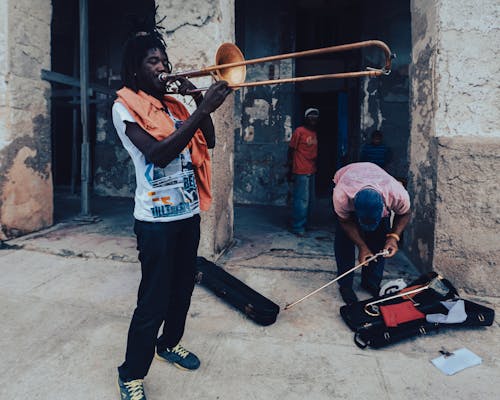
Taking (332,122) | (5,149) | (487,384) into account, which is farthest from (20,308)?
(332,122)

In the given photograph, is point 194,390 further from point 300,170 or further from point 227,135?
point 300,170

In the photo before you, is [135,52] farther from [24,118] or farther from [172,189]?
A: [24,118]

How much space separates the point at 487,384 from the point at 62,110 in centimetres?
865

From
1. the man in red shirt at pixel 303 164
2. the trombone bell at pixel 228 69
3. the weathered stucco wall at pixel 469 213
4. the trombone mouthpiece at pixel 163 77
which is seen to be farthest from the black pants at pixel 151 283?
the man in red shirt at pixel 303 164

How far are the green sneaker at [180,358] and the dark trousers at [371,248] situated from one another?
4.67ft

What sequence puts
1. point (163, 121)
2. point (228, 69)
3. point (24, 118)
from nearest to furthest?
1. point (163, 121)
2. point (228, 69)
3. point (24, 118)

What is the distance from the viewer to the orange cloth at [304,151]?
16.8ft

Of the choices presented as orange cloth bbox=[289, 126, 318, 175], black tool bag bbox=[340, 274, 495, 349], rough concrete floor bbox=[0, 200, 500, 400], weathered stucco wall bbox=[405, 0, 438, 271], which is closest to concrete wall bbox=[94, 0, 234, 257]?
rough concrete floor bbox=[0, 200, 500, 400]

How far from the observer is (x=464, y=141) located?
304 centimetres

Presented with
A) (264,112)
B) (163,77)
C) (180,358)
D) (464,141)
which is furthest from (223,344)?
(264,112)

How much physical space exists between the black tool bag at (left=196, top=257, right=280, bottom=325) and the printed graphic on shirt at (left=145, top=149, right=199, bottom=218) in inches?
42.5

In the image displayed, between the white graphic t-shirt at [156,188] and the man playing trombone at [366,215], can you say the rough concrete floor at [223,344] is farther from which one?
the white graphic t-shirt at [156,188]

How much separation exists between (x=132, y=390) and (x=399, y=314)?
1.65 meters

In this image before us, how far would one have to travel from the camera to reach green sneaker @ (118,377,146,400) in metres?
1.82
